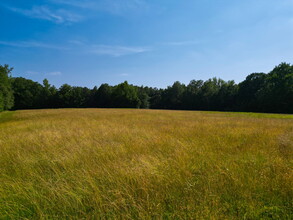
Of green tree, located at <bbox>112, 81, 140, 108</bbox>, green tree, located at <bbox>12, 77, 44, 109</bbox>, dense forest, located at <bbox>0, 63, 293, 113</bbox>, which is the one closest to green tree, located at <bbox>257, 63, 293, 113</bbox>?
dense forest, located at <bbox>0, 63, 293, 113</bbox>

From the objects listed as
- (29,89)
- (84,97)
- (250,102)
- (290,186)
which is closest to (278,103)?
(250,102)

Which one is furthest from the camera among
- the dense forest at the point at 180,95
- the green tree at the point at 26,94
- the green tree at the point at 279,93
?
the green tree at the point at 26,94

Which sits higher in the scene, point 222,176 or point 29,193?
point 222,176

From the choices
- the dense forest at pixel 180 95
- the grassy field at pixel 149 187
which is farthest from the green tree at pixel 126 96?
the grassy field at pixel 149 187

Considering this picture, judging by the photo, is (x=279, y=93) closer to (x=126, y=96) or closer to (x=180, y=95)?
(x=180, y=95)

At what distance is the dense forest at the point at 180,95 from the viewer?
146 ft

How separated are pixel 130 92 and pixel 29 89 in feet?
176

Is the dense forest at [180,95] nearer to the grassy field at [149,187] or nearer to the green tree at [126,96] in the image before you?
the green tree at [126,96]

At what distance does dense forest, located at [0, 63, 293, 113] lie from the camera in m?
44.6

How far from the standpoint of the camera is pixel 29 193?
245 cm

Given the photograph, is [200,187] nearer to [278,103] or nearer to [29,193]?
[29,193]

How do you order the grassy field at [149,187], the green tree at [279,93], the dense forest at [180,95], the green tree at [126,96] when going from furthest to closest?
the green tree at [126,96] → the dense forest at [180,95] → the green tree at [279,93] → the grassy field at [149,187]

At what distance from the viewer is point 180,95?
80688mm

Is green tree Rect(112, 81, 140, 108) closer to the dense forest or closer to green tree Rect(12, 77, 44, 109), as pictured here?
the dense forest
